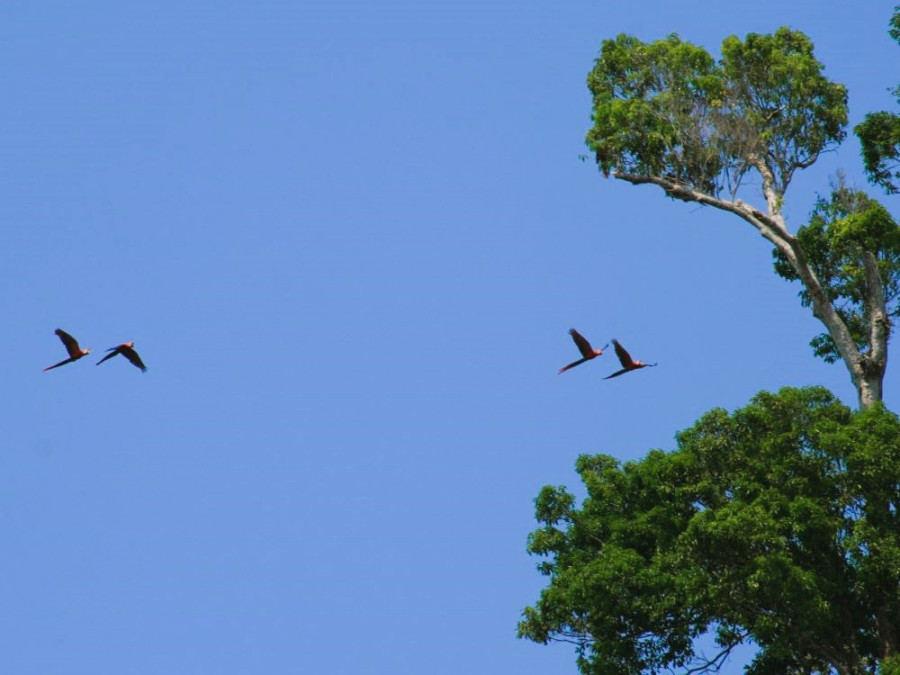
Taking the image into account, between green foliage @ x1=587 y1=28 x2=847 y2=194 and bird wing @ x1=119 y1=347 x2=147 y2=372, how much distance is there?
42.9 feet

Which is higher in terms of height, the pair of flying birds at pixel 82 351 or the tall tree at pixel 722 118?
the tall tree at pixel 722 118

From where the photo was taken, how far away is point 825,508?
77.5 feet

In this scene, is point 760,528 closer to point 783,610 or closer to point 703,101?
point 783,610

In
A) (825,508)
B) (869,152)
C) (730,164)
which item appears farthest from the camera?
(730,164)

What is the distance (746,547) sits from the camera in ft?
76.7

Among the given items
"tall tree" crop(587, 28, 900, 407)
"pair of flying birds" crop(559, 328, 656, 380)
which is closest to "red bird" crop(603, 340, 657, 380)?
"pair of flying birds" crop(559, 328, 656, 380)

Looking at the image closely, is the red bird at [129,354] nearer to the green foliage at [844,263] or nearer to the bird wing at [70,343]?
the bird wing at [70,343]

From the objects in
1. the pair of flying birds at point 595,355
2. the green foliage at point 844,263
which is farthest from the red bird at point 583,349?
the green foliage at point 844,263

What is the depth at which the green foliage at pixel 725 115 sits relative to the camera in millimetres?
31097

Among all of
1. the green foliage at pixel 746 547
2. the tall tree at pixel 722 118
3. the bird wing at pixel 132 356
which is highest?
the tall tree at pixel 722 118

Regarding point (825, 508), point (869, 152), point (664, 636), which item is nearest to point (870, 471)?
point (825, 508)

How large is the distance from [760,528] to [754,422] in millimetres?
2140

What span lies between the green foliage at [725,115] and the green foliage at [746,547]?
7426mm

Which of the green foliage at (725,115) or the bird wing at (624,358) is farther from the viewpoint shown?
the green foliage at (725,115)
